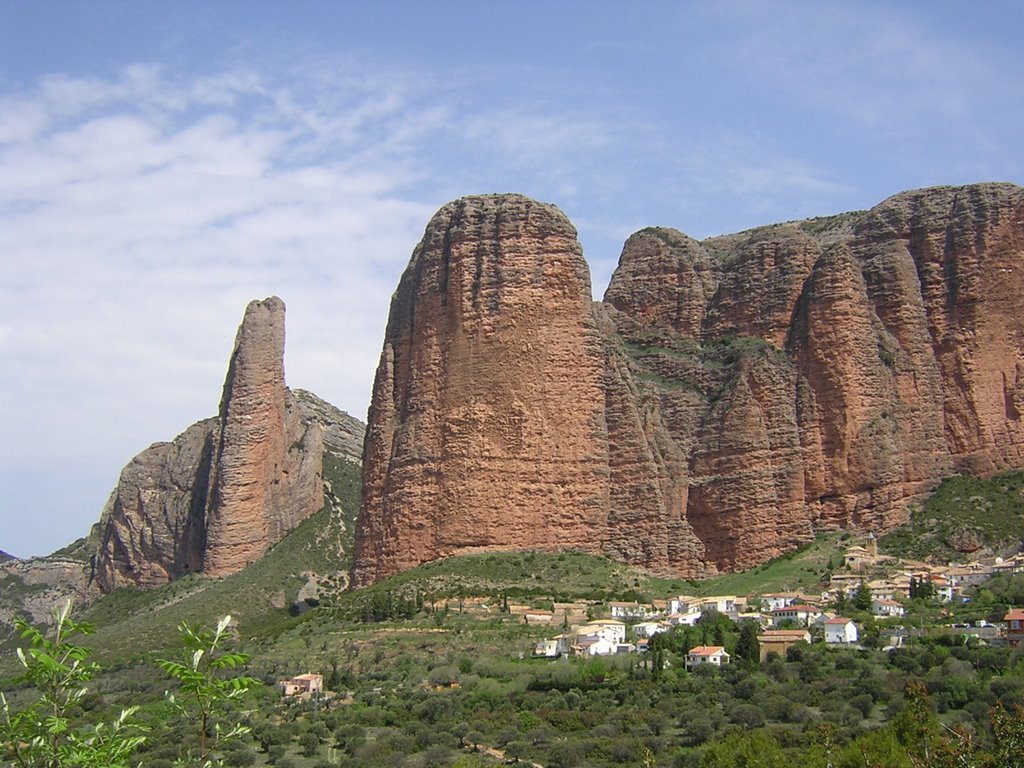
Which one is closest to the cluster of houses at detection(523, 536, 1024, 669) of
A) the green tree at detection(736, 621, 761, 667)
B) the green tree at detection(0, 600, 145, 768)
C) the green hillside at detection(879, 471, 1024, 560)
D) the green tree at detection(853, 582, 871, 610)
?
the green tree at detection(853, 582, 871, 610)

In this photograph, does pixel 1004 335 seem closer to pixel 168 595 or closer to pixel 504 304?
pixel 504 304

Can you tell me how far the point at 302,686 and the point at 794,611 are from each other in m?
19.3

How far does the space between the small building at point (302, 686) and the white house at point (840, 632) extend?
18.1 m

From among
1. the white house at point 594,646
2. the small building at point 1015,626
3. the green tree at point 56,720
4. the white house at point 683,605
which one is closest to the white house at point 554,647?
the white house at point 594,646

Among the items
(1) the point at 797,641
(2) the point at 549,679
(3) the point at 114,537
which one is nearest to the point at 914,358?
(1) the point at 797,641

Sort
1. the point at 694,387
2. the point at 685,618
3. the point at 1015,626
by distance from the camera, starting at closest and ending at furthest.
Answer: the point at 1015,626
the point at 685,618
the point at 694,387

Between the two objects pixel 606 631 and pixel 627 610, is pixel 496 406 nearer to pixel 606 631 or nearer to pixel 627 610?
pixel 627 610

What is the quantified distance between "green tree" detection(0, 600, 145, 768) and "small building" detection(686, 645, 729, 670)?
1431 inches

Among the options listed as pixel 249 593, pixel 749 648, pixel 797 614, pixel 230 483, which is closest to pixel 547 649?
pixel 749 648

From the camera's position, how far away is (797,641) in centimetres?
4991

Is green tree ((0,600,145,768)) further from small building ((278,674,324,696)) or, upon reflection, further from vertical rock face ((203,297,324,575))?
vertical rock face ((203,297,324,575))

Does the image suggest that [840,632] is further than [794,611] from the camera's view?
No

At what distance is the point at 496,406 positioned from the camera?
2630 inches

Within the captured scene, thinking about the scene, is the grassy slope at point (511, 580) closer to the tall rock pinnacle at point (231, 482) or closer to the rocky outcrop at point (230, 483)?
the tall rock pinnacle at point (231, 482)
